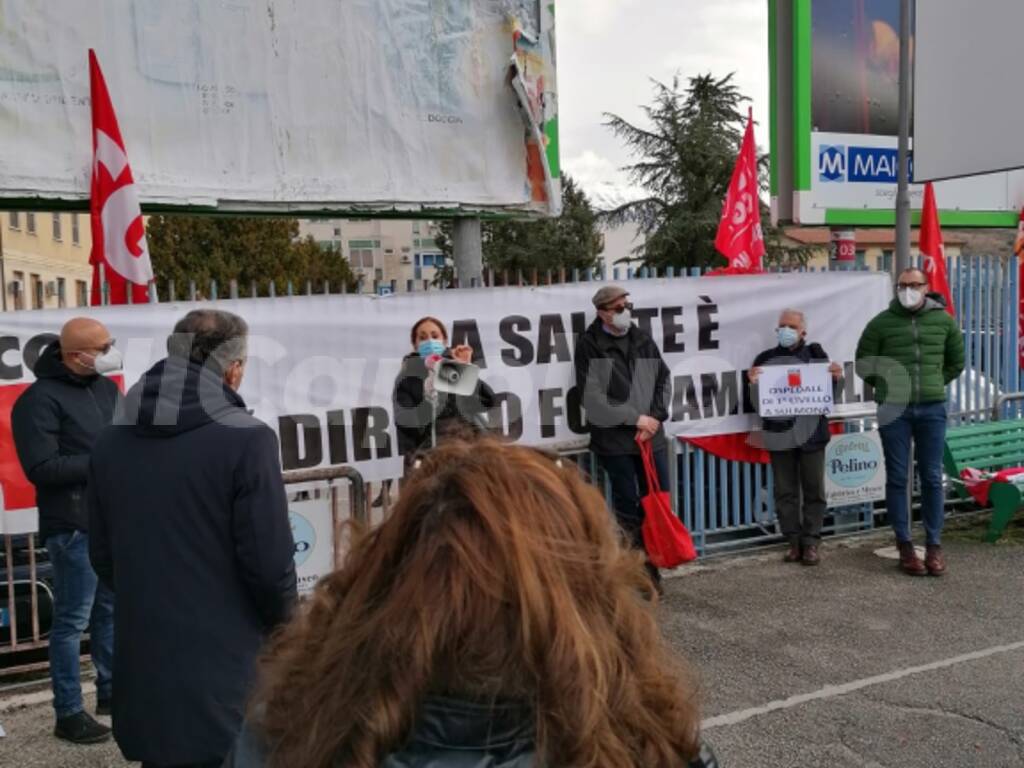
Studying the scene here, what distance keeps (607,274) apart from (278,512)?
16.8 ft

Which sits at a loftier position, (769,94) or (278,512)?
(769,94)

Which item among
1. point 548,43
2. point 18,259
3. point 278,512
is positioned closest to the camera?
point 278,512

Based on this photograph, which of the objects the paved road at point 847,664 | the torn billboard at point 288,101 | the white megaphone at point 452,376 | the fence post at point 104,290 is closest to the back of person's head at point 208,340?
the paved road at point 847,664

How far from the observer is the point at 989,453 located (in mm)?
8414

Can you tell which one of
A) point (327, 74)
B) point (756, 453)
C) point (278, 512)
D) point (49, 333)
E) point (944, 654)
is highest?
point (327, 74)

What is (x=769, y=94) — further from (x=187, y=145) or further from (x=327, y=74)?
(x=187, y=145)

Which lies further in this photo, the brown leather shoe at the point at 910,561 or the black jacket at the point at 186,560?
the brown leather shoe at the point at 910,561

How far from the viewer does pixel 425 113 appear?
812cm

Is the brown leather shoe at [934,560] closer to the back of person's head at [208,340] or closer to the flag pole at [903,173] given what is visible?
the flag pole at [903,173]

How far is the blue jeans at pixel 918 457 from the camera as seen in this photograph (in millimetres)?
7066

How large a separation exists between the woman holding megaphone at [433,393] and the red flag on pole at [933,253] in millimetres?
4531

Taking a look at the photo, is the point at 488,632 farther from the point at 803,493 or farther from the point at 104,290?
the point at 803,493

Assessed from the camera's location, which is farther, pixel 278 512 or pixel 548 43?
pixel 548 43

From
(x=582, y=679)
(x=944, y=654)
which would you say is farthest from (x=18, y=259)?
(x=582, y=679)
